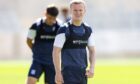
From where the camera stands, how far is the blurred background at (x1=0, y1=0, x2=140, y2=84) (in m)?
37.5

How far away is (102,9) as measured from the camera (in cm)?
4066

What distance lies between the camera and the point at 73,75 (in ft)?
37.6

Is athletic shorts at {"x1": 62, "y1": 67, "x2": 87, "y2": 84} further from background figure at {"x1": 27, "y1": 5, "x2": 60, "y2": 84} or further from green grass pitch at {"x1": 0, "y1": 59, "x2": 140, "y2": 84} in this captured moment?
green grass pitch at {"x1": 0, "y1": 59, "x2": 140, "y2": 84}

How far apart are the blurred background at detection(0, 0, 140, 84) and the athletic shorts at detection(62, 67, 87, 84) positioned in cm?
2373

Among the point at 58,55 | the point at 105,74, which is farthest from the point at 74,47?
the point at 105,74

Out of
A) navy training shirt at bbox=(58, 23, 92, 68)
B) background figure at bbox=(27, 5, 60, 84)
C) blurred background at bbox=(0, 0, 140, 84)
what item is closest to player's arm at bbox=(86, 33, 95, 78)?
navy training shirt at bbox=(58, 23, 92, 68)

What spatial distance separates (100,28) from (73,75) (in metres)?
26.8

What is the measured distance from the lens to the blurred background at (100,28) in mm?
37531

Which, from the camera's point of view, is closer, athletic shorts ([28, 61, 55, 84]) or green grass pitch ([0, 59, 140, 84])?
athletic shorts ([28, 61, 55, 84])

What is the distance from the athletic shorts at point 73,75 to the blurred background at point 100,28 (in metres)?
23.7

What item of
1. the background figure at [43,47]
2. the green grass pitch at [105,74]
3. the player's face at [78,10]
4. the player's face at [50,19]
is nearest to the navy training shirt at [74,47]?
the player's face at [78,10]

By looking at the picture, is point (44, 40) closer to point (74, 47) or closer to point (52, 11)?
point (52, 11)

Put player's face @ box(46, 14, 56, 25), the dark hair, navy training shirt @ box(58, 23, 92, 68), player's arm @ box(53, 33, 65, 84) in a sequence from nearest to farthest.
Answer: player's arm @ box(53, 33, 65, 84), navy training shirt @ box(58, 23, 92, 68), the dark hair, player's face @ box(46, 14, 56, 25)

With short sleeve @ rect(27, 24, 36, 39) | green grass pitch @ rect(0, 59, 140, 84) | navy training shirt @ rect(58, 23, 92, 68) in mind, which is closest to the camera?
navy training shirt @ rect(58, 23, 92, 68)
